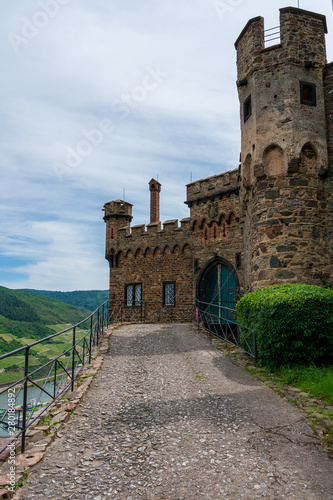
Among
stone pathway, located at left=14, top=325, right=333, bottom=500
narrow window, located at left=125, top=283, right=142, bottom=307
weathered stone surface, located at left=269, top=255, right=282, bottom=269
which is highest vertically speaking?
weathered stone surface, located at left=269, top=255, right=282, bottom=269

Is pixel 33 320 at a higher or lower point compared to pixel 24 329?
higher

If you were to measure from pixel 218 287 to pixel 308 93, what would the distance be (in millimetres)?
9473

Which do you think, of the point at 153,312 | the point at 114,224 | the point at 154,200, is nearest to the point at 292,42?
the point at 154,200

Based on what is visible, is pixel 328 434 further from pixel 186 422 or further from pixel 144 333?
pixel 144 333

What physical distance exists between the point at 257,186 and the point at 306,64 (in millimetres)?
3621

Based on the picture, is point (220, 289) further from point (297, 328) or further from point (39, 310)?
point (39, 310)

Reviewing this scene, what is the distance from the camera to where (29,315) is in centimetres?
8081

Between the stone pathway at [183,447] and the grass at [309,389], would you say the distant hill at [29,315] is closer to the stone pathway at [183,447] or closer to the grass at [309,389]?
the stone pathway at [183,447]

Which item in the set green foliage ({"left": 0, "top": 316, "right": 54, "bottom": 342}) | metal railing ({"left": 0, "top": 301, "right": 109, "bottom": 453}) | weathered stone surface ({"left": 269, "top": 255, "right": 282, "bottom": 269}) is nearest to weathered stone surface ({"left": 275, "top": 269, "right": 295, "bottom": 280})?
weathered stone surface ({"left": 269, "top": 255, "right": 282, "bottom": 269})

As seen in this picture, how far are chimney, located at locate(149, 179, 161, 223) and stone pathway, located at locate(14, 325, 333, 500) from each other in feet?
50.5

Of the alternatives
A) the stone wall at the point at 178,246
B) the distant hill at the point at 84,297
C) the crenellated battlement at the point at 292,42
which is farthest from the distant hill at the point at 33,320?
the crenellated battlement at the point at 292,42

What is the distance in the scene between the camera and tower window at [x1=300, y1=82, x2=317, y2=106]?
9.51 meters

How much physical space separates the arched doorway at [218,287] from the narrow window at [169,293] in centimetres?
162

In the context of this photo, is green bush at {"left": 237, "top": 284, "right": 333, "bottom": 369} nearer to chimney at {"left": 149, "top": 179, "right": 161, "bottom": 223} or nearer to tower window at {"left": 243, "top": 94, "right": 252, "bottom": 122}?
tower window at {"left": 243, "top": 94, "right": 252, "bottom": 122}
